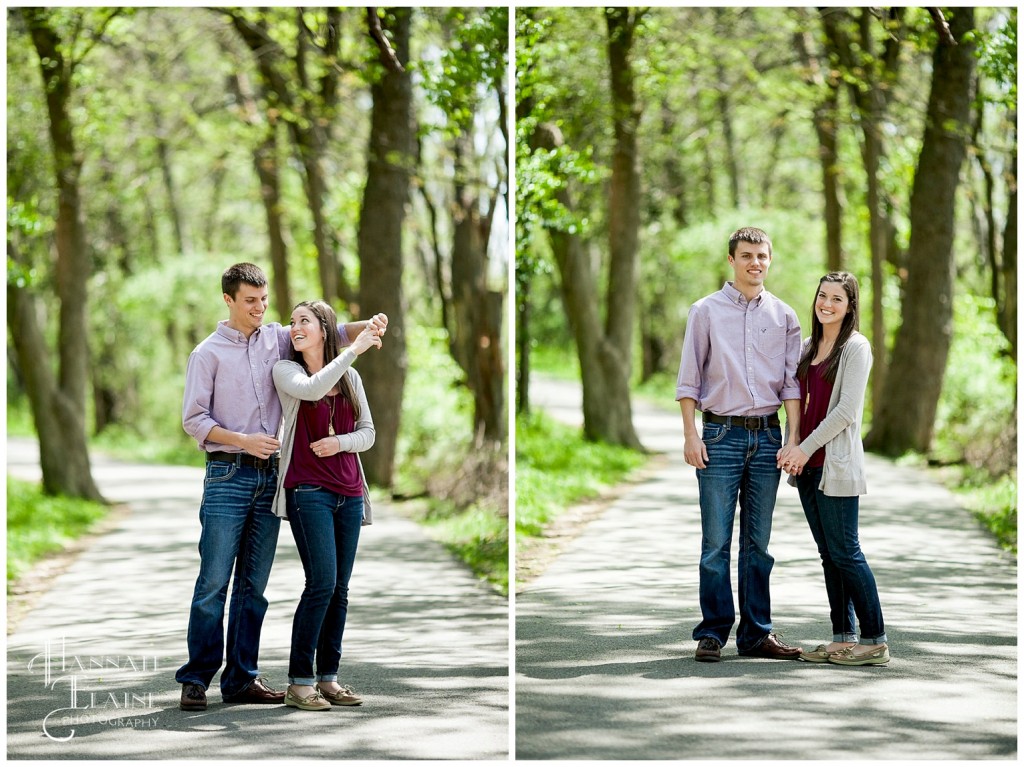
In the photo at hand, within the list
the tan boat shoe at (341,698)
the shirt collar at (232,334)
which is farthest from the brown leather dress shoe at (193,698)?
the shirt collar at (232,334)

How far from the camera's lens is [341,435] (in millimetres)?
4691

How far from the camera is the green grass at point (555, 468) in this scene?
838cm

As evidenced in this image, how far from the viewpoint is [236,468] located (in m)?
4.73

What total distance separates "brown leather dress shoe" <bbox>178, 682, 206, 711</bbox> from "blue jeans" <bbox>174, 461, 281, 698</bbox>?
0.08ft

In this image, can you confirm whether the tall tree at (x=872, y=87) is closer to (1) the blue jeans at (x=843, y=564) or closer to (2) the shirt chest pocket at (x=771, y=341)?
(2) the shirt chest pocket at (x=771, y=341)

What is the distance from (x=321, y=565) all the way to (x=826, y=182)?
12.5m

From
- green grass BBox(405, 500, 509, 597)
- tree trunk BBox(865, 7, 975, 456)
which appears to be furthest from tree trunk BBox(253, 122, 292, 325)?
tree trunk BBox(865, 7, 975, 456)

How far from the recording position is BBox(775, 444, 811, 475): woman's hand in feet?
16.0

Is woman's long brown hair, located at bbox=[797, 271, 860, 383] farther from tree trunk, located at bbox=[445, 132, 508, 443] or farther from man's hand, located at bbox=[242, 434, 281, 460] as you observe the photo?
tree trunk, located at bbox=[445, 132, 508, 443]

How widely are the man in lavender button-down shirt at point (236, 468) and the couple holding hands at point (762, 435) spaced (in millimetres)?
1319

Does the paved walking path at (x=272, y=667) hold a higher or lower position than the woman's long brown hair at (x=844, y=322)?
lower

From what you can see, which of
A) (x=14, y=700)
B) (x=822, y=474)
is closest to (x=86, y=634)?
(x=14, y=700)

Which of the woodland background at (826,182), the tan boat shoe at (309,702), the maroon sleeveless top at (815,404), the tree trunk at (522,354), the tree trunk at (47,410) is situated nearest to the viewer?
the tan boat shoe at (309,702)

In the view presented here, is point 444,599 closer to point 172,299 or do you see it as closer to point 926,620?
point 926,620
